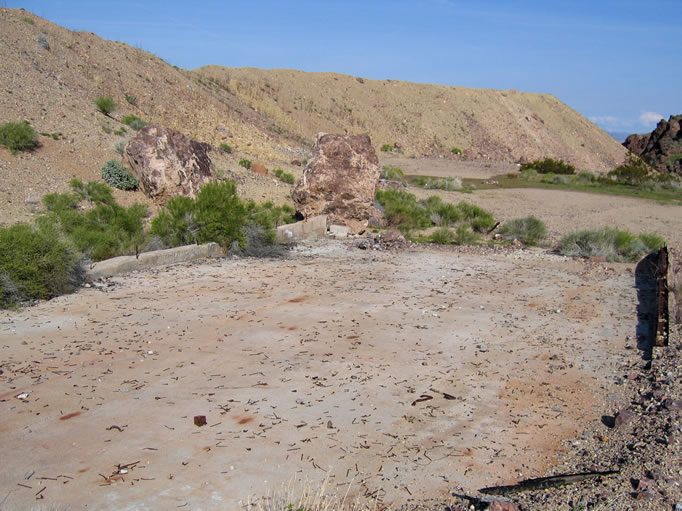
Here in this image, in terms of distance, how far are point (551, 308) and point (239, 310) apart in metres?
4.20

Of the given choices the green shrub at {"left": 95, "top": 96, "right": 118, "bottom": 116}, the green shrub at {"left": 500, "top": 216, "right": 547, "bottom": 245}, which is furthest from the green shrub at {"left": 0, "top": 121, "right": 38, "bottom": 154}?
the green shrub at {"left": 500, "top": 216, "right": 547, "bottom": 245}

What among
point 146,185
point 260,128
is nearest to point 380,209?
point 146,185

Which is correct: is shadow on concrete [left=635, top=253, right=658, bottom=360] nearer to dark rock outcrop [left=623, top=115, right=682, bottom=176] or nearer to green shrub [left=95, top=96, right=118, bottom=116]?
green shrub [left=95, top=96, right=118, bottom=116]

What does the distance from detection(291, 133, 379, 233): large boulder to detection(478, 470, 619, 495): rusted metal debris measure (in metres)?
10.5

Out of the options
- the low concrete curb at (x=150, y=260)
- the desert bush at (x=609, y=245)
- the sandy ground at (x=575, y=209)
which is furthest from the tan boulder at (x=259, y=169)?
the desert bush at (x=609, y=245)

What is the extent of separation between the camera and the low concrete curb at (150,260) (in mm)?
8867

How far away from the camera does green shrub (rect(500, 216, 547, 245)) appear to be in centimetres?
1392

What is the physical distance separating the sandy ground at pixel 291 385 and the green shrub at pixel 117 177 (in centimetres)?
576

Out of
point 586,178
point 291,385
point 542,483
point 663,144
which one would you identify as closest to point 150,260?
point 291,385

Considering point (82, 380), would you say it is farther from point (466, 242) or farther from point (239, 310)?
point (466, 242)

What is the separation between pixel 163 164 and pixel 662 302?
11068 millimetres

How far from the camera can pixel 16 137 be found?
14039 mm

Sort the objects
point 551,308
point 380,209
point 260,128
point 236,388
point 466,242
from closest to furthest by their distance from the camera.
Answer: point 236,388 → point 551,308 → point 466,242 → point 380,209 → point 260,128

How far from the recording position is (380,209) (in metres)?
15.8
